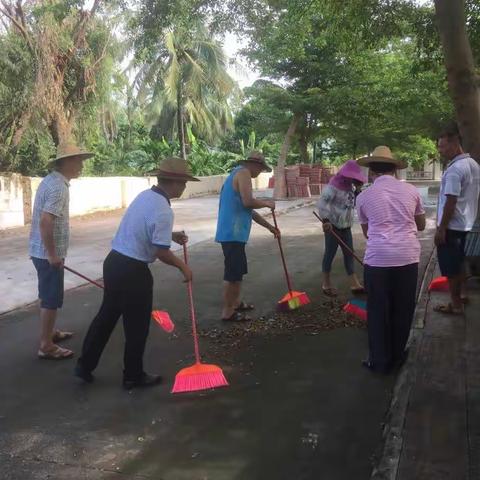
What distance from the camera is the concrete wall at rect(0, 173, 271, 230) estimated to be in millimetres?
13578

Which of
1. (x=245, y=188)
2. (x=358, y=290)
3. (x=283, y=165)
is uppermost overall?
(x=283, y=165)

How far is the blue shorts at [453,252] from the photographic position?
5172mm

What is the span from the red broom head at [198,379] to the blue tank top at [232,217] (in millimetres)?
1697

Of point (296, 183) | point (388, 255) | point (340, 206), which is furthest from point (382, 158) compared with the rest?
point (296, 183)

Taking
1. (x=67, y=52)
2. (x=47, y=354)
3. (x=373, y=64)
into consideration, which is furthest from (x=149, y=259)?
(x=373, y=64)

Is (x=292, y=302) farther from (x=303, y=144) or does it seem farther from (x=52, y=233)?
(x=303, y=144)

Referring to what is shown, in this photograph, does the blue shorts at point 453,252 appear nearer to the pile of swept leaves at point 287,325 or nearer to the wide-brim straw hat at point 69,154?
the pile of swept leaves at point 287,325

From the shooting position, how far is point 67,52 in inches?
616

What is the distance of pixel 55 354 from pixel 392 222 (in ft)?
9.64

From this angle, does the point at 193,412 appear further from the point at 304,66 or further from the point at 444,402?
the point at 304,66

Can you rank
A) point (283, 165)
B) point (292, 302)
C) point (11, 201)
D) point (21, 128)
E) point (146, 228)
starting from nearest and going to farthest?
point (146, 228) < point (292, 302) < point (11, 201) < point (21, 128) < point (283, 165)

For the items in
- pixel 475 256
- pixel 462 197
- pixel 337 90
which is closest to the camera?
pixel 462 197

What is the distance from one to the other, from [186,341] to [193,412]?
156 centimetres

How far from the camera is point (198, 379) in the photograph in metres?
4.02
